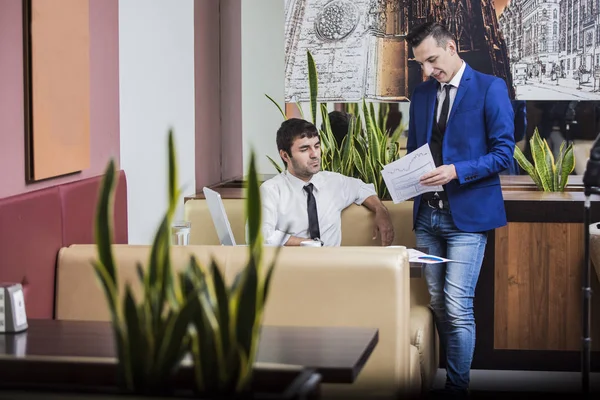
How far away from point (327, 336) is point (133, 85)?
2126 millimetres

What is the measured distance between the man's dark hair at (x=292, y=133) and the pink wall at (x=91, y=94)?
2.33 feet

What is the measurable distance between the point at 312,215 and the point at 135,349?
2.77m

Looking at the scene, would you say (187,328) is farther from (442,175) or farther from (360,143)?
(360,143)

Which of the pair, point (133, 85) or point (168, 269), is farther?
point (133, 85)

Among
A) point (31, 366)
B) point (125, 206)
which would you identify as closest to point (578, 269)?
point (125, 206)

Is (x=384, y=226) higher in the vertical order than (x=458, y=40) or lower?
lower

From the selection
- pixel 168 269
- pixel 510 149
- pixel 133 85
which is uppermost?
pixel 133 85

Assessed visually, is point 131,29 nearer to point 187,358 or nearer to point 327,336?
point 327,336

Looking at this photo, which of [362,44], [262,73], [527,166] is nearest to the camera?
[527,166]

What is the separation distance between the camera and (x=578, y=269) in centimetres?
432

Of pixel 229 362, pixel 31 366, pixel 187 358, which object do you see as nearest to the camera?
pixel 229 362

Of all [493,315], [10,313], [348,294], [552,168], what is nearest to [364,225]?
[493,315]

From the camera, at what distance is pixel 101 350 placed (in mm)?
2123

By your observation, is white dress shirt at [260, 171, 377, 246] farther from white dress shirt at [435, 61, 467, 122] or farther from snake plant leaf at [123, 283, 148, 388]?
snake plant leaf at [123, 283, 148, 388]
